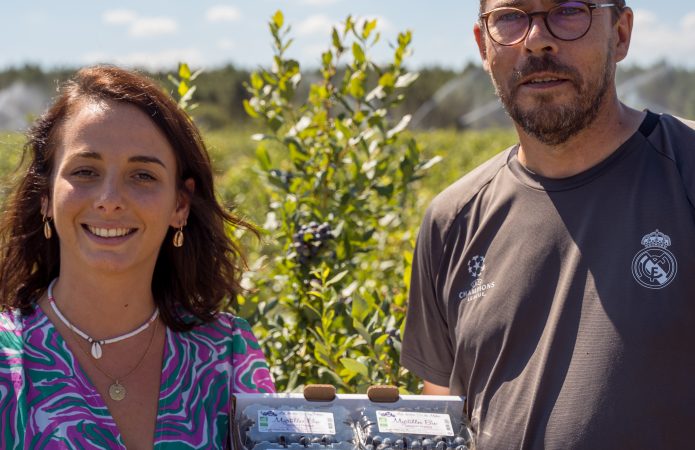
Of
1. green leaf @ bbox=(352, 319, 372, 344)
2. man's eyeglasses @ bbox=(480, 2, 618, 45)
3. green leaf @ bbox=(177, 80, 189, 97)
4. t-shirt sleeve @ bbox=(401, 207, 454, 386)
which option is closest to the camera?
man's eyeglasses @ bbox=(480, 2, 618, 45)

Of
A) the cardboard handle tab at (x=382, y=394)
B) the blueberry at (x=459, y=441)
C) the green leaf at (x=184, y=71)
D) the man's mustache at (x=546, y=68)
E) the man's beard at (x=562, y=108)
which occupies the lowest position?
the blueberry at (x=459, y=441)

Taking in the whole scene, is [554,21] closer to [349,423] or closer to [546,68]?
[546,68]

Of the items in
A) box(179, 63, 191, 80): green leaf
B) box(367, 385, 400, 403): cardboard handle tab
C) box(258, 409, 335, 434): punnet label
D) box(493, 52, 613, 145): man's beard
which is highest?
box(179, 63, 191, 80): green leaf

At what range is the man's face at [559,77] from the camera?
1896 mm

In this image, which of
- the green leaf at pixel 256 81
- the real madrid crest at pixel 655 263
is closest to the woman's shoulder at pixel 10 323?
the green leaf at pixel 256 81

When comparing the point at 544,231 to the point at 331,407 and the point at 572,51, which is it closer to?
the point at 572,51

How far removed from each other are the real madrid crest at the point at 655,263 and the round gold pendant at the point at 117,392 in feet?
3.96

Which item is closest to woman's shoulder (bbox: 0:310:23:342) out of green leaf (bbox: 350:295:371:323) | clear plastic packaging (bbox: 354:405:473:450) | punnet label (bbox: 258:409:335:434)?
punnet label (bbox: 258:409:335:434)

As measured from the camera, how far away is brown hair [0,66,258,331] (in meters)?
2.07

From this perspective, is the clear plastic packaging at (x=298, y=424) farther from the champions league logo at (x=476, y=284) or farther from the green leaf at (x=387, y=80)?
the green leaf at (x=387, y=80)

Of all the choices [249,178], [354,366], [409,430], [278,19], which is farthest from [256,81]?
[249,178]

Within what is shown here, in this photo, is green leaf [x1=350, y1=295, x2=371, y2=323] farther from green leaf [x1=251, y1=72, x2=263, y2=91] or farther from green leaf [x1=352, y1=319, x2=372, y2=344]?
green leaf [x1=251, y1=72, x2=263, y2=91]

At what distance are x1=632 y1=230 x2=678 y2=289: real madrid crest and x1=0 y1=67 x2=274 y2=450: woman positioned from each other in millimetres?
956

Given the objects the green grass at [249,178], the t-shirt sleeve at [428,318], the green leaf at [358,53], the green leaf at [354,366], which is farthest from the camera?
the green leaf at [358,53]
